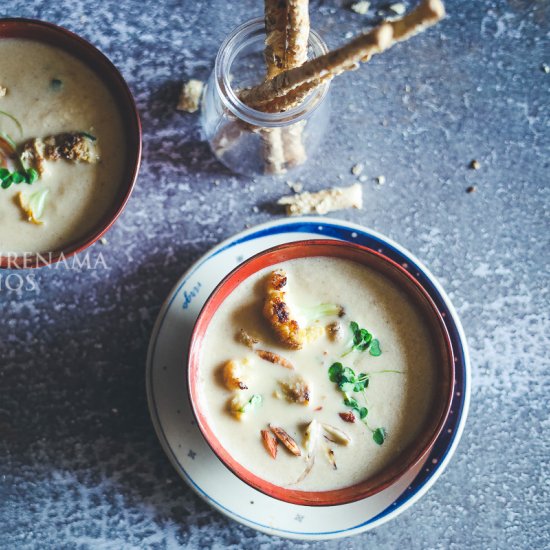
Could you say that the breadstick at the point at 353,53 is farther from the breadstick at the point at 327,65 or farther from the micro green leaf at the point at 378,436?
the micro green leaf at the point at 378,436

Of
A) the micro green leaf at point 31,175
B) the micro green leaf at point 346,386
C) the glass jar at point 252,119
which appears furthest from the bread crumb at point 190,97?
the micro green leaf at point 346,386

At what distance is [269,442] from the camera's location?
1359 millimetres

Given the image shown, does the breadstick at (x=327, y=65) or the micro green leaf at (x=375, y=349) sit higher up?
the breadstick at (x=327, y=65)

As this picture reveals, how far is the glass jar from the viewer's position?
138 cm

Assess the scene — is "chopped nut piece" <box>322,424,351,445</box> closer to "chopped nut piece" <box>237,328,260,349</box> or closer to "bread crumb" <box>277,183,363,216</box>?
"chopped nut piece" <box>237,328,260,349</box>

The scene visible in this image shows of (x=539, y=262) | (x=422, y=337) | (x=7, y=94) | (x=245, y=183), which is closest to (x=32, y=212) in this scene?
(x=7, y=94)

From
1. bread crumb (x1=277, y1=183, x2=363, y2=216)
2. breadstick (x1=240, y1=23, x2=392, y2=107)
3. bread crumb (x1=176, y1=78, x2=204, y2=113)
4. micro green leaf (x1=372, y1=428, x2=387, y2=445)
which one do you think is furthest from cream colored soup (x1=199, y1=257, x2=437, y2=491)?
bread crumb (x1=176, y1=78, x2=204, y2=113)

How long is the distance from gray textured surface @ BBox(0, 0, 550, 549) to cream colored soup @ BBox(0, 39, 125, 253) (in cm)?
13

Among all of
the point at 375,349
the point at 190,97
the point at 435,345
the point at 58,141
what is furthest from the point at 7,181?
the point at 435,345

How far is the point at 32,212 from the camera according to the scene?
142 centimetres

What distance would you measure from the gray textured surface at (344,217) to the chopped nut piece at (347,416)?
356 millimetres

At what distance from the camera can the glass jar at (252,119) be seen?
138 centimetres

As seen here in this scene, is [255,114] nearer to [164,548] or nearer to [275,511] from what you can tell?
[275,511]

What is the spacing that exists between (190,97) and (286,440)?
2.54 ft
